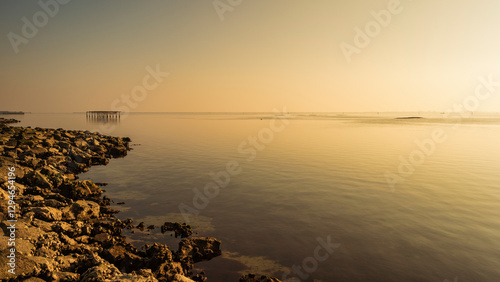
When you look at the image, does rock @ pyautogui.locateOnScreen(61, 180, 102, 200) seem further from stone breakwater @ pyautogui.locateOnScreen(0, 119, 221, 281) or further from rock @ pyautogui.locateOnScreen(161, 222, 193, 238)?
rock @ pyautogui.locateOnScreen(161, 222, 193, 238)

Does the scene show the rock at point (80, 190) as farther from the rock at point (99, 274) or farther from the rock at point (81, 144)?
the rock at point (81, 144)

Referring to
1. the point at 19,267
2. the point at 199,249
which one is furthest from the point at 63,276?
the point at 199,249

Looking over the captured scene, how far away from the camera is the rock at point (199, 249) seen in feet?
32.0

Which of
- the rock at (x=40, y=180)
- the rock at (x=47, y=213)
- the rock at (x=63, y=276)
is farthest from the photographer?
the rock at (x=40, y=180)

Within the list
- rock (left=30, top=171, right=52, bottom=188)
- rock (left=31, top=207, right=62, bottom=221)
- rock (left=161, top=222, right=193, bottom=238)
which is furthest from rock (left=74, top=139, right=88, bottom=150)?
rock (left=161, top=222, right=193, bottom=238)

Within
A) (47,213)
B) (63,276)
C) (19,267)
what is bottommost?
(63,276)

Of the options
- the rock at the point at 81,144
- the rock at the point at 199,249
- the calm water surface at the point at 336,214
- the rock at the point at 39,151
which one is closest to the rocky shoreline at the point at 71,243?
the rock at the point at 199,249

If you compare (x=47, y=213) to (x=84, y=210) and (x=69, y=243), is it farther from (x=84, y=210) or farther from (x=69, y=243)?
(x=69, y=243)

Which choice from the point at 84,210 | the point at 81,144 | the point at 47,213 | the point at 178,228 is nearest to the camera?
the point at 47,213

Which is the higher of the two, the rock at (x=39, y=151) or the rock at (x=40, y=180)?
the rock at (x=39, y=151)

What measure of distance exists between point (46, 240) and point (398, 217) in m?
15.2

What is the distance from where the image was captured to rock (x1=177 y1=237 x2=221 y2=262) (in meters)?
9.75

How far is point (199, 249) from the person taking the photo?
10.1m

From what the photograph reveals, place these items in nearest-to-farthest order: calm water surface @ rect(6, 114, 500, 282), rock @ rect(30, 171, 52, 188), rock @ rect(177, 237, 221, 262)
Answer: calm water surface @ rect(6, 114, 500, 282)
rock @ rect(177, 237, 221, 262)
rock @ rect(30, 171, 52, 188)
